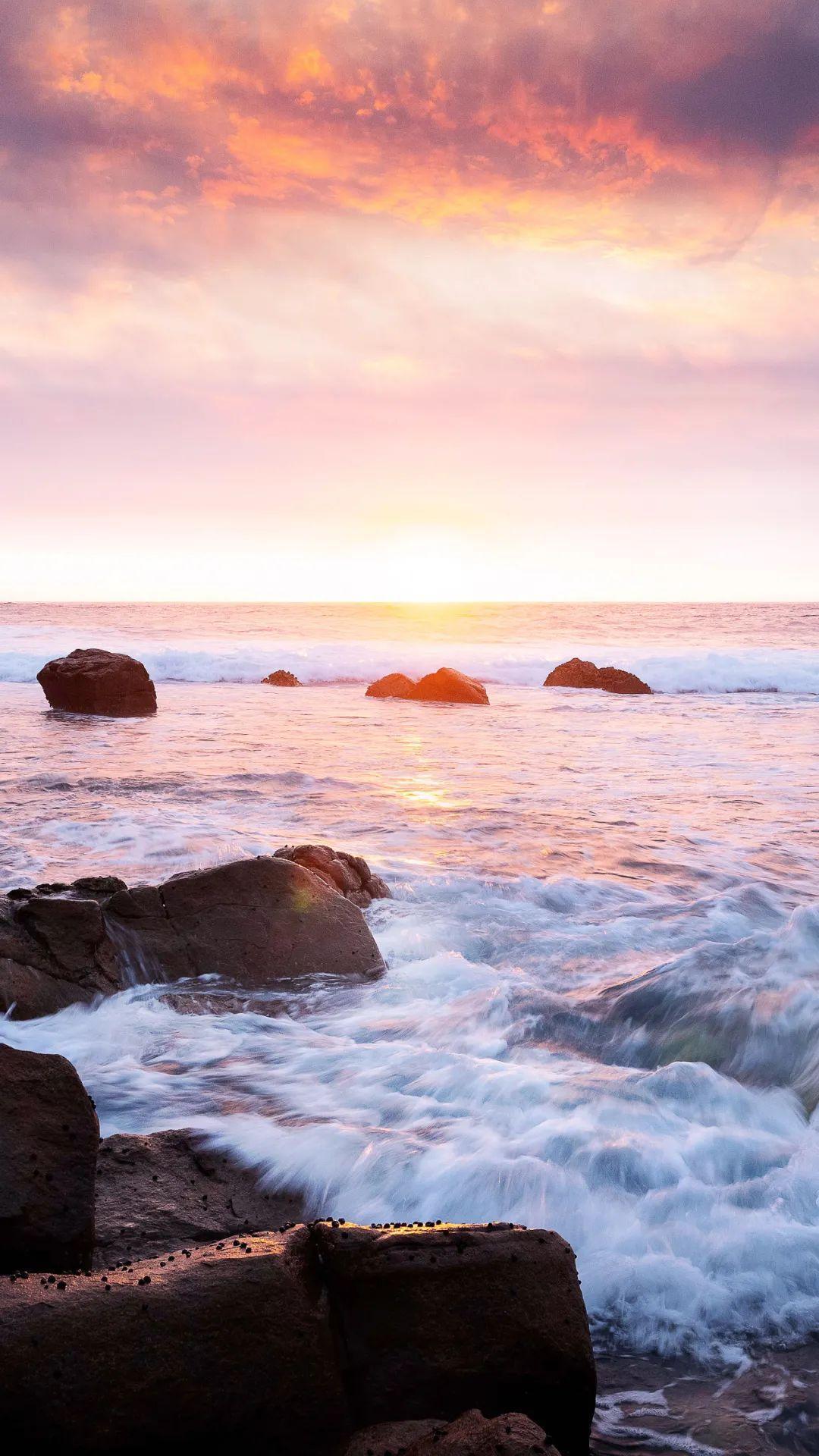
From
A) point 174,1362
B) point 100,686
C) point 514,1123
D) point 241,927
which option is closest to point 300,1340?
point 174,1362

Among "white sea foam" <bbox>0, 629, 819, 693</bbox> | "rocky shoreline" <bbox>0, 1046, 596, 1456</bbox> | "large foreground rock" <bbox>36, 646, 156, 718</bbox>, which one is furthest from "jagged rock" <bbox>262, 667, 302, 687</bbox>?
"rocky shoreline" <bbox>0, 1046, 596, 1456</bbox>

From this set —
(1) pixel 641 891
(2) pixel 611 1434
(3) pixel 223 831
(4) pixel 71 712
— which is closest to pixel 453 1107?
(2) pixel 611 1434

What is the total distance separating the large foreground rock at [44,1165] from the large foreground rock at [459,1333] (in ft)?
2.54

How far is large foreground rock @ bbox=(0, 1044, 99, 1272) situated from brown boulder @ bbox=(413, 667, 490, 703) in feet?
63.6

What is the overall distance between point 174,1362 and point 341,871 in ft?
15.6

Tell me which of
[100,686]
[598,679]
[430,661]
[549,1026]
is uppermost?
[430,661]

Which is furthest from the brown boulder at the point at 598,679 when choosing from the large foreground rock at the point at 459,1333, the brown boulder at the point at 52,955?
the large foreground rock at the point at 459,1333

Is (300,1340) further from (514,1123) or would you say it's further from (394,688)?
(394,688)

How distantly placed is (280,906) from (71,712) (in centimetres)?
1393

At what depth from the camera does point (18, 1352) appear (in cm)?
203

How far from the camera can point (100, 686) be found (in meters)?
17.9

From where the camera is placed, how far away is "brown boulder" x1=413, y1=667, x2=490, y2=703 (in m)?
22.1

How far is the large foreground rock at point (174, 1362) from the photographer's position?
202 cm

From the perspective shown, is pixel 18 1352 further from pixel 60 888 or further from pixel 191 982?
pixel 60 888
